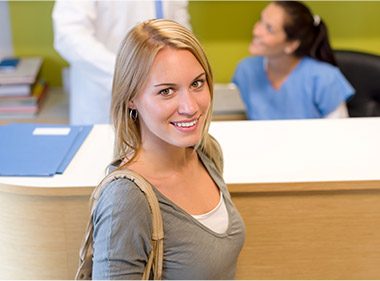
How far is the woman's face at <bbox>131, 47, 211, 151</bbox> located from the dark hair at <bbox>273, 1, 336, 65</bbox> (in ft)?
4.21

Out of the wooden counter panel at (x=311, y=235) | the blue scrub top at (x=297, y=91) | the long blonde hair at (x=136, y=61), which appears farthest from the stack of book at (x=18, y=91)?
the long blonde hair at (x=136, y=61)

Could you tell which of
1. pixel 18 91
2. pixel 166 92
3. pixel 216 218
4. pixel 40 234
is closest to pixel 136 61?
pixel 166 92

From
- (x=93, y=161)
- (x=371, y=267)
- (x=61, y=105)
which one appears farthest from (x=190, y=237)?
(x=61, y=105)

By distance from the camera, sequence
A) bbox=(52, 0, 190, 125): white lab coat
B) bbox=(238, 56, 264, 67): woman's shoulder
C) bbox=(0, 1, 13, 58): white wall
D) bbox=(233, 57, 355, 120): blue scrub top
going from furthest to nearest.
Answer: bbox=(0, 1, 13, 58): white wall
bbox=(238, 56, 264, 67): woman's shoulder
bbox=(233, 57, 355, 120): blue scrub top
bbox=(52, 0, 190, 125): white lab coat

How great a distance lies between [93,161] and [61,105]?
126 centimetres

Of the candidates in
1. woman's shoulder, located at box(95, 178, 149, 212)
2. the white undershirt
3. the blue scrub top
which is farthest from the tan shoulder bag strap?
the blue scrub top

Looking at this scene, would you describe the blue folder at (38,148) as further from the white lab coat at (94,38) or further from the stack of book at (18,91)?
the stack of book at (18,91)

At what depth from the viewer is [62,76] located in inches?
114

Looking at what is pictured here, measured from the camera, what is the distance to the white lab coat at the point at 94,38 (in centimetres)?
210

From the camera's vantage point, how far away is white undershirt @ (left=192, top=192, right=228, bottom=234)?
118 cm

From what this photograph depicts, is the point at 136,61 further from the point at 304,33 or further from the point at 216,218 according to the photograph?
the point at 304,33

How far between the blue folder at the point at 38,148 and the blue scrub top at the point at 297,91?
866mm

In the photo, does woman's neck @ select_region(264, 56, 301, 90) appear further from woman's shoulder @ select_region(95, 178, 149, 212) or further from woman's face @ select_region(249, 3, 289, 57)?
woman's shoulder @ select_region(95, 178, 149, 212)

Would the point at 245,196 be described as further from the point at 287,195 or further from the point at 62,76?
the point at 62,76
